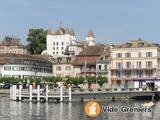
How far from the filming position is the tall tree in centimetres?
18875

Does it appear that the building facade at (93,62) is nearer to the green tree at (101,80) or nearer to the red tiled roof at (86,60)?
the red tiled roof at (86,60)

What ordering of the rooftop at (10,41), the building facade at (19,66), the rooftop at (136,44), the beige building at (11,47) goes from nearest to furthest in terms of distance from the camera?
the rooftop at (136,44)
the building facade at (19,66)
the beige building at (11,47)
the rooftop at (10,41)

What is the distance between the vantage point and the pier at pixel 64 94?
92.9 meters

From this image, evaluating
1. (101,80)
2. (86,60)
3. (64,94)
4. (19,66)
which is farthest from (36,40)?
(64,94)

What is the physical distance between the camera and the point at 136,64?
130625mm

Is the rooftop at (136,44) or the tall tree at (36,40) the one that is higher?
the tall tree at (36,40)


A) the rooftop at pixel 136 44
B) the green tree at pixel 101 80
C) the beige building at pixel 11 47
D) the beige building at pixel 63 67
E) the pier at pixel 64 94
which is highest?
the beige building at pixel 11 47

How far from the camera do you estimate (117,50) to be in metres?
133

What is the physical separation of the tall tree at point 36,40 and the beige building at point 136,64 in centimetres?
6110

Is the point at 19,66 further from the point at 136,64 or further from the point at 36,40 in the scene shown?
the point at 36,40

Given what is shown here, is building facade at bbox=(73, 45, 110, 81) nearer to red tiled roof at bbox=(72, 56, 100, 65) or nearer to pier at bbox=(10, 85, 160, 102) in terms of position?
red tiled roof at bbox=(72, 56, 100, 65)

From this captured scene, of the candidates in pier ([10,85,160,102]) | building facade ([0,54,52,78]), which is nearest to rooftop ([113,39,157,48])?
building facade ([0,54,52,78])

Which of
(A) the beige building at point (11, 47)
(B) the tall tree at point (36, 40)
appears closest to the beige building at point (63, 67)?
(A) the beige building at point (11, 47)

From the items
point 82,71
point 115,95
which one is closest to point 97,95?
point 115,95
